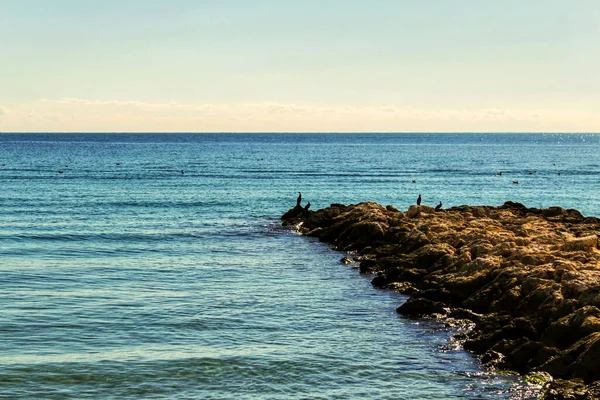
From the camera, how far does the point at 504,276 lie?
2333cm

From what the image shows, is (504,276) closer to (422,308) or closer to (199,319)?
(422,308)

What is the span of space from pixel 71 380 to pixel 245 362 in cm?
444

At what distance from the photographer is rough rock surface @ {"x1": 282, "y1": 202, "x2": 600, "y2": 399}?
1798 centimetres

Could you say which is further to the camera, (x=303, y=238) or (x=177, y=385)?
(x=303, y=238)

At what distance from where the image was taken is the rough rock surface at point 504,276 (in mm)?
17984

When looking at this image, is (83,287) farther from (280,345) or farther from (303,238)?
(303,238)

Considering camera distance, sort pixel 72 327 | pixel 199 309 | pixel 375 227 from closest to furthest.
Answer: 1. pixel 72 327
2. pixel 199 309
3. pixel 375 227

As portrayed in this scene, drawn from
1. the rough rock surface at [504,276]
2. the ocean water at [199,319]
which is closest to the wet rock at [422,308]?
the rough rock surface at [504,276]

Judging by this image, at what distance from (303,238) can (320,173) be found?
5489cm

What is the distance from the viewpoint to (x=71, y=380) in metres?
17.5

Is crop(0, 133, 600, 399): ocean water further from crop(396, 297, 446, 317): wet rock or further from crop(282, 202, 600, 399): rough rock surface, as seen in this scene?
crop(282, 202, 600, 399): rough rock surface

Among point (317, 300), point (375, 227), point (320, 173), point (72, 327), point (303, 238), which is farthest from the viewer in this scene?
point (320, 173)

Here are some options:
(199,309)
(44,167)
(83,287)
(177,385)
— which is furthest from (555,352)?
(44,167)

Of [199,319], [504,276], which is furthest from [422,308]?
[199,319]
